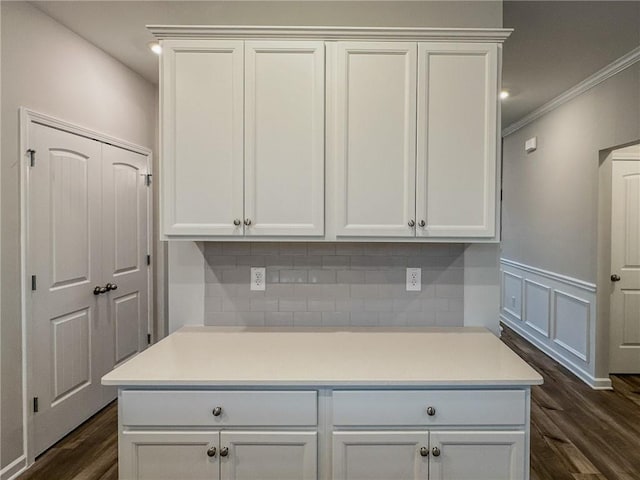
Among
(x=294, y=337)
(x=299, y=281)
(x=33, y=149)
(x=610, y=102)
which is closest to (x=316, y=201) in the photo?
(x=299, y=281)

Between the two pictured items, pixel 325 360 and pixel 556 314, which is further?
pixel 556 314

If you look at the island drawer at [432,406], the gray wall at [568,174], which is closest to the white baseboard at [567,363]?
the gray wall at [568,174]

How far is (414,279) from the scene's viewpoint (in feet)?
6.83

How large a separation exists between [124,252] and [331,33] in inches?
96.3

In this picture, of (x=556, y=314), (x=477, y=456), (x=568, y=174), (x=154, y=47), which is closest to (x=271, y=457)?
(x=477, y=456)

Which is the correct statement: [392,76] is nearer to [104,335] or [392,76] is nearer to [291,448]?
[291,448]

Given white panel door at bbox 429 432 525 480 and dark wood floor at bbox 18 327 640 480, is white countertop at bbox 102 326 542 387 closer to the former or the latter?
white panel door at bbox 429 432 525 480

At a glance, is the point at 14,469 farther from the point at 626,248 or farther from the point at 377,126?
the point at 626,248

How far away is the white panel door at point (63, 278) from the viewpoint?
238cm

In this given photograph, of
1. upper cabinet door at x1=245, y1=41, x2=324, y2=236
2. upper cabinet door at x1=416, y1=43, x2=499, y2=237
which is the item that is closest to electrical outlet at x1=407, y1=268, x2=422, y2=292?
upper cabinet door at x1=416, y1=43, x2=499, y2=237

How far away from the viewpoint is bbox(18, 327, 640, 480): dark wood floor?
7.44 feet

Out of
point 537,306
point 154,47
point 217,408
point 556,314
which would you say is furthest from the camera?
point 537,306

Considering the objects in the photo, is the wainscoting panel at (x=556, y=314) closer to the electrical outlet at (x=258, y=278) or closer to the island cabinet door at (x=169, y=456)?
the electrical outlet at (x=258, y=278)

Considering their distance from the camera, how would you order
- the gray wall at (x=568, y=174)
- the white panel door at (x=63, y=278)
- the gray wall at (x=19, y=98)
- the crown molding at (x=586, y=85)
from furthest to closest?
the gray wall at (x=568, y=174), the crown molding at (x=586, y=85), the white panel door at (x=63, y=278), the gray wall at (x=19, y=98)
